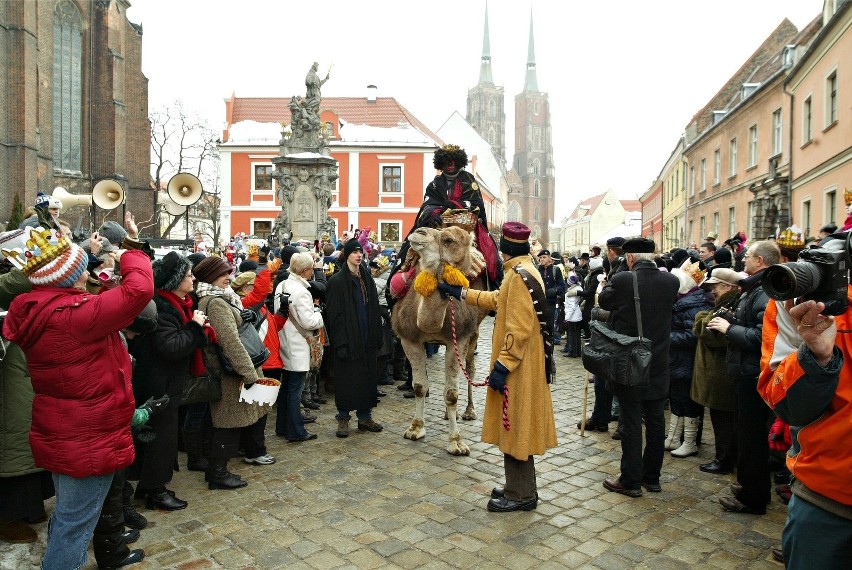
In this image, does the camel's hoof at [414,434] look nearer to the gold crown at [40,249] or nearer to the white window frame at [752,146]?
the gold crown at [40,249]

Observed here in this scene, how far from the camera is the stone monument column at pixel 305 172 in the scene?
2020cm

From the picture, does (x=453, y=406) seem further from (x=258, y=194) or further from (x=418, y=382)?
(x=258, y=194)

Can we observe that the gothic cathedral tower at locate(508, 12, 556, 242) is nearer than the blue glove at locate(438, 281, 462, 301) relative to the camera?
No

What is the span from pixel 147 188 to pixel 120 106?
16.4 feet

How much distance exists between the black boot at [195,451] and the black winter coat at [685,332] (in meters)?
4.72

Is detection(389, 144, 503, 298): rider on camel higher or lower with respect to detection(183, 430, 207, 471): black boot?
higher

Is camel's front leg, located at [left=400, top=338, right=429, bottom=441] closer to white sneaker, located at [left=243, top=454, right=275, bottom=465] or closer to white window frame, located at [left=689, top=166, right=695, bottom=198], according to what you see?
white sneaker, located at [left=243, top=454, right=275, bottom=465]

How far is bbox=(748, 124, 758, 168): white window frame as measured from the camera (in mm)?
27016

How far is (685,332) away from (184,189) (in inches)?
421

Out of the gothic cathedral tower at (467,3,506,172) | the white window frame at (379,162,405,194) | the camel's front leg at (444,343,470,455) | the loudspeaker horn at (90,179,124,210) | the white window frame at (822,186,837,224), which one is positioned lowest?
the camel's front leg at (444,343,470,455)

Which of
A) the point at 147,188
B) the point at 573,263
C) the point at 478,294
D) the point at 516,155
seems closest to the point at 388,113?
the point at 147,188

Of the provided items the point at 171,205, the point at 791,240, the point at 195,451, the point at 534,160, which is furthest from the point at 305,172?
the point at 534,160

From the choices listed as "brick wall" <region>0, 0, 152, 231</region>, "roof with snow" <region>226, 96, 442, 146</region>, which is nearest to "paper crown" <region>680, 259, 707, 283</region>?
"brick wall" <region>0, 0, 152, 231</region>

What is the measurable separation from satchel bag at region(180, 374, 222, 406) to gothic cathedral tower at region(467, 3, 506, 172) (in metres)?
114
